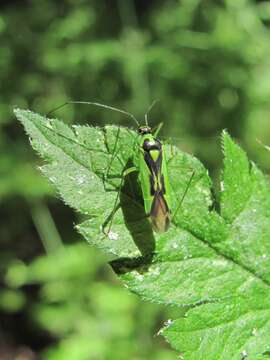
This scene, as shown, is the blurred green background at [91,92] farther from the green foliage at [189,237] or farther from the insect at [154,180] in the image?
the green foliage at [189,237]

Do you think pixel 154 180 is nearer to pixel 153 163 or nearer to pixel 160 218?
pixel 153 163

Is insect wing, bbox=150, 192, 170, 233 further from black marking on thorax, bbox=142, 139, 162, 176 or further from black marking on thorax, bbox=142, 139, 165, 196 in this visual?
black marking on thorax, bbox=142, 139, 162, 176

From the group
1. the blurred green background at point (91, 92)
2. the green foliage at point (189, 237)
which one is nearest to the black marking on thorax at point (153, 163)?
the green foliage at point (189, 237)

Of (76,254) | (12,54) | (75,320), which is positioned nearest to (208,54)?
(12,54)

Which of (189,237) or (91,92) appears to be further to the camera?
(91,92)

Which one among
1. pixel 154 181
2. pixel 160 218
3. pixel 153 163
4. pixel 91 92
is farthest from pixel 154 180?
pixel 91 92

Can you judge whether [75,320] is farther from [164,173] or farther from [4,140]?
[164,173]

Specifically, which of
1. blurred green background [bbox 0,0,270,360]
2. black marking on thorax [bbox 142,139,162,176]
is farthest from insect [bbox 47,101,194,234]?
blurred green background [bbox 0,0,270,360]
